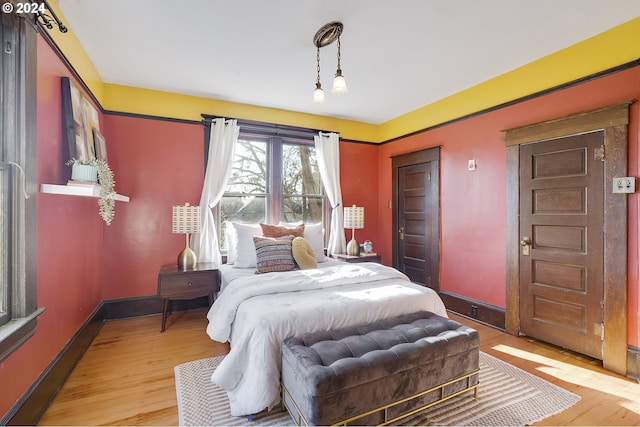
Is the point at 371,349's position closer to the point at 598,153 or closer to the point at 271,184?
the point at 598,153

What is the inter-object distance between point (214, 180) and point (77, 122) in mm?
1619

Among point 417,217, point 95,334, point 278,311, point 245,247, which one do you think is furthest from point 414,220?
point 95,334

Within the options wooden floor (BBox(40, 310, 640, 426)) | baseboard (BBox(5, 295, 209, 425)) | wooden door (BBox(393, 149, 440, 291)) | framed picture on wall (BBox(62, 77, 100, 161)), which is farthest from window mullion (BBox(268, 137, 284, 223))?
framed picture on wall (BBox(62, 77, 100, 161))

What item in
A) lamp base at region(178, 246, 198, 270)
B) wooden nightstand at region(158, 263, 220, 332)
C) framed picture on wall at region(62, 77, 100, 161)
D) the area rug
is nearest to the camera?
the area rug

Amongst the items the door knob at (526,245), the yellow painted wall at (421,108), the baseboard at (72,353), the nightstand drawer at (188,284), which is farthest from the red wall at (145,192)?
the door knob at (526,245)

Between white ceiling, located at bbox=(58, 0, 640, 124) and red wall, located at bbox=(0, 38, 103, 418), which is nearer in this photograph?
red wall, located at bbox=(0, 38, 103, 418)

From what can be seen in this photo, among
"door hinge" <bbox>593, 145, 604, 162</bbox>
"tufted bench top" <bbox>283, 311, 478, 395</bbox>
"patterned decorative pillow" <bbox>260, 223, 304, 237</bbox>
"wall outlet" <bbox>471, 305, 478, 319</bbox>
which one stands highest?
"door hinge" <bbox>593, 145, 604, 162</bbox>

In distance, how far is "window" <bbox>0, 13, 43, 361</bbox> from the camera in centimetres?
152

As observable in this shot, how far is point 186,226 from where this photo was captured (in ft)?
11.2

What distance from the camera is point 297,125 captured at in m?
4.48

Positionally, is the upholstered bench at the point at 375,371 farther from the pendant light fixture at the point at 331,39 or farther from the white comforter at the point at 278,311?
the pendant light fixture at the point at 331,39

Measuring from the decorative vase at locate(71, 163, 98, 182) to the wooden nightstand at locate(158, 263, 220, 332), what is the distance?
1.29 meters

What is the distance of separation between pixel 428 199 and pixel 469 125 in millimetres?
1105

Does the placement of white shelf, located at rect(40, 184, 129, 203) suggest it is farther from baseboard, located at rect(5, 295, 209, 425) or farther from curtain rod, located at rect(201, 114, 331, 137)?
curtain rod, located at rect(201, 114, 331, 137)
